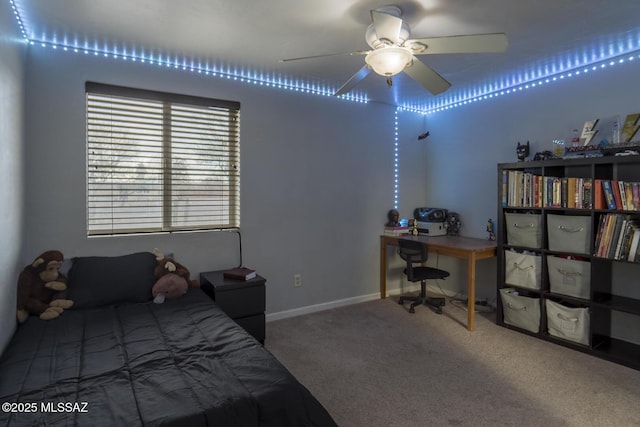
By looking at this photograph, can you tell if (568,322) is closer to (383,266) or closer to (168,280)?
(383,266)

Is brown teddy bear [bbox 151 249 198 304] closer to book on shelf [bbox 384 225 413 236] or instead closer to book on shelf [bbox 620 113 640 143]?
book on shelf [bbox 384 225 413 236]

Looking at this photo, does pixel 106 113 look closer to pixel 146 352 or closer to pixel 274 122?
pixel 274 122

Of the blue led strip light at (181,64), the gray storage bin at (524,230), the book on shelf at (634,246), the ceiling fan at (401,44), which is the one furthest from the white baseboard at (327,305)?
the ceiling fan at (401,44)

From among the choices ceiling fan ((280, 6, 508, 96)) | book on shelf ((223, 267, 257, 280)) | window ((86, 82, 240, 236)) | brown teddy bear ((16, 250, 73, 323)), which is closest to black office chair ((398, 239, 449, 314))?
book on shelf ((223, 267, 257, 280))

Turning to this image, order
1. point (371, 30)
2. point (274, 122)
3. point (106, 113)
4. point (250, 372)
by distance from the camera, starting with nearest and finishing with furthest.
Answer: point (250, 372), point (371, 30), point (106, 113), point (274, 122)

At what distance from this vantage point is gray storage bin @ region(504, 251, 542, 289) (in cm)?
308

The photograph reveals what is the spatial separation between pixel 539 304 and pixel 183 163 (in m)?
3.23

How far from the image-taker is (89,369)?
157cm

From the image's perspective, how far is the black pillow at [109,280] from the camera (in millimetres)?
2422

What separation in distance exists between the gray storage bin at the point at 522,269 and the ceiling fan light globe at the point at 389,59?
2.12 metres

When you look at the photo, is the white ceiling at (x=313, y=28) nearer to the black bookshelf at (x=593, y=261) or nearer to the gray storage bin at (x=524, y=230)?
the black bookshelf at (x=593, y=261)

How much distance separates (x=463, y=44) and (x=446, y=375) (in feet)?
6.71

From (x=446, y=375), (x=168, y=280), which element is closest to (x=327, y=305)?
(x=446, y=375)

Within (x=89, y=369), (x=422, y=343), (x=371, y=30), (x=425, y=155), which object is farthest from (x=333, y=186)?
(x=89, y=369)
